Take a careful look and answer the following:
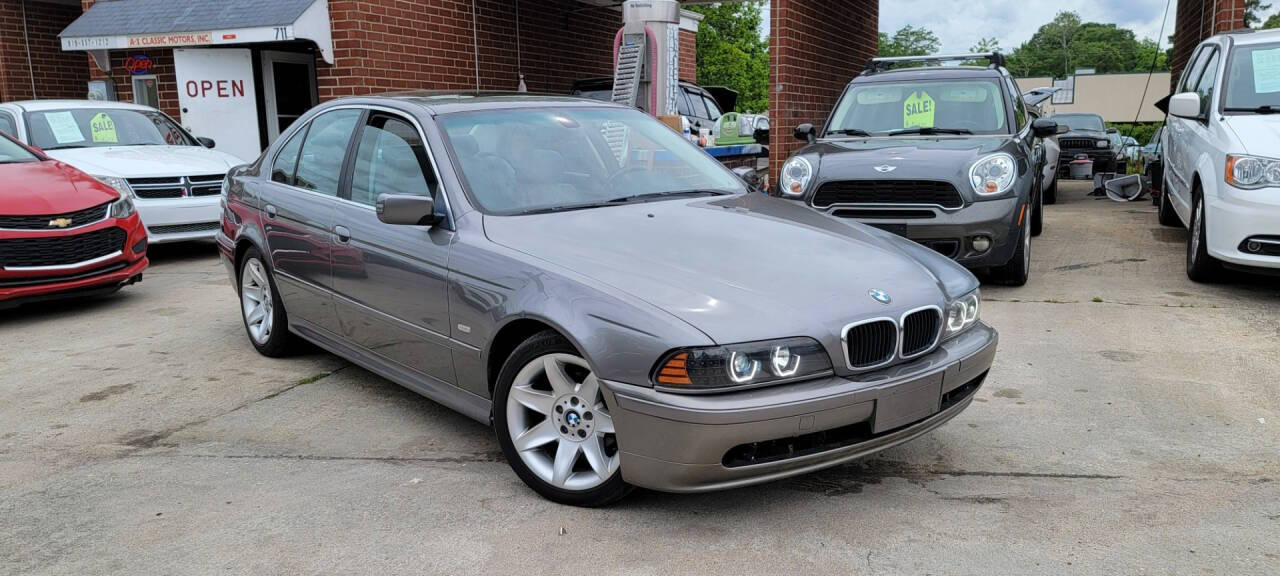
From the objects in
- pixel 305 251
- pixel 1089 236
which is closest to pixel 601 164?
pixel 305 251

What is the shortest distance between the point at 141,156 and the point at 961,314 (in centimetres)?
867

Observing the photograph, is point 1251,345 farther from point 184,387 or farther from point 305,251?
point 184,387

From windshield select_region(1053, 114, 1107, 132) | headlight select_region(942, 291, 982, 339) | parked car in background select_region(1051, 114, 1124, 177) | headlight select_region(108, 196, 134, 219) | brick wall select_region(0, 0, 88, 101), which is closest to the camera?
headlight select_region(942, 291, 982, 339)

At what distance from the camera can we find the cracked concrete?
9.96 ft

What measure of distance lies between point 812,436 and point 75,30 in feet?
42.6

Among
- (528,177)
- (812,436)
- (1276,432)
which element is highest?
(528,177)

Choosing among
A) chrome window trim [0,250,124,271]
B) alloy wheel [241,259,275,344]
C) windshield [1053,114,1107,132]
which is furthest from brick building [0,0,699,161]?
windshield [1053,114,1107,132]

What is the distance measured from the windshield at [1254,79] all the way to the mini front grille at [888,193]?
2.22 meters

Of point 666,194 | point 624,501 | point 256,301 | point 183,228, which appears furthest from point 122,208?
point 624,501

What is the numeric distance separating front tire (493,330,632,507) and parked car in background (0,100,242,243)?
6.74m

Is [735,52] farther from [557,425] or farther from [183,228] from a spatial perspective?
[557,425]

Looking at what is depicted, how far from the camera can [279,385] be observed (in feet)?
16.7

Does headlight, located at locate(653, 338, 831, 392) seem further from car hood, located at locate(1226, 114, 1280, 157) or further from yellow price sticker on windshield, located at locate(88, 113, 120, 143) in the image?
yellow price sticker on windshield, located at locate(88, 113, 120, 143)

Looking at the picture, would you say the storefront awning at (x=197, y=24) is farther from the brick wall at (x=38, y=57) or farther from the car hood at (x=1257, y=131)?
the car hood at (x=1257, y=131)
